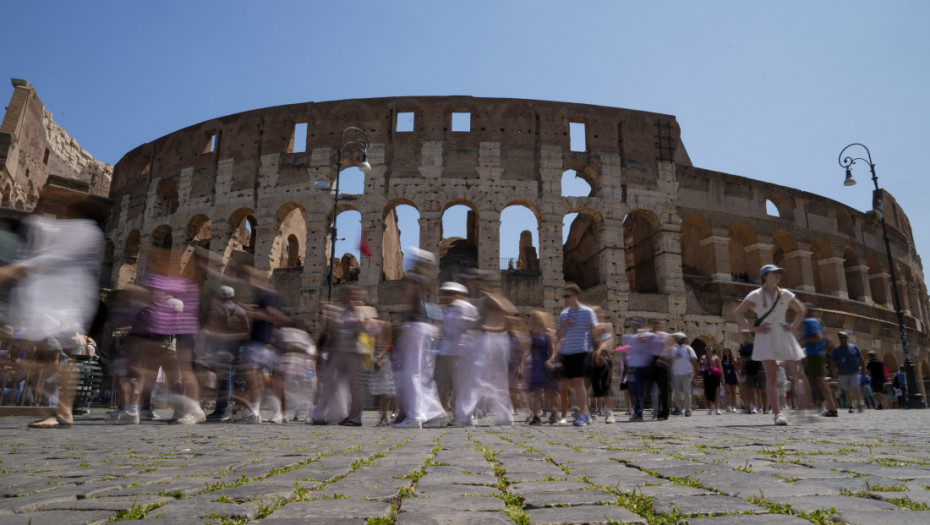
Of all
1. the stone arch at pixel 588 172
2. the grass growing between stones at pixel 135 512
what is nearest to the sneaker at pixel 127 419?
the grass growing between stones at pixel 135 512

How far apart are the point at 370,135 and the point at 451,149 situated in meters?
3.06

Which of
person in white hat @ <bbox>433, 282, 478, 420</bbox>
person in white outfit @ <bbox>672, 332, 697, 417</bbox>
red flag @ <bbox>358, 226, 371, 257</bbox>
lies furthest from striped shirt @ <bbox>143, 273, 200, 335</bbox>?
red flag @ <bbox>358, 226, 371, 257</bbox>

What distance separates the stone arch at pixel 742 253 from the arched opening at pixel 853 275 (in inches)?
181

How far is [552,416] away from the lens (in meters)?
7.81

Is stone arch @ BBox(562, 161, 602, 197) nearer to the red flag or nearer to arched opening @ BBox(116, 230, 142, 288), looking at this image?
the red flag

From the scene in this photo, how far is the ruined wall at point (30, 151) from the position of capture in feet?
79.4

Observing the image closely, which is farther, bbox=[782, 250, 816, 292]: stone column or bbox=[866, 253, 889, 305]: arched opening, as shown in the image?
bbox=[866, 253, 889, 305]: arched opening

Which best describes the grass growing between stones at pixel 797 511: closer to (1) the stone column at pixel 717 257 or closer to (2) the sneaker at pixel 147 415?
(2) the sneaker at pixel 147 415

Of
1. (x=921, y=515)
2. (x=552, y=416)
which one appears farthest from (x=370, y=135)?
(x=921, y=515)

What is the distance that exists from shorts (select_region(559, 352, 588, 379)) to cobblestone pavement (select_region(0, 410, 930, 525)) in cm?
310

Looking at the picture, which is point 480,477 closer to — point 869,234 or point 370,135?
point 370,135

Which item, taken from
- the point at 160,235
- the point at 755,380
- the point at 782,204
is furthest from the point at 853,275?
the point at 160,235

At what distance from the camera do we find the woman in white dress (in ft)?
21.1

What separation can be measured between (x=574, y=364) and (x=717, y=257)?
645 inches
